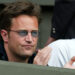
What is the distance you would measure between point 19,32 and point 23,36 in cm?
4

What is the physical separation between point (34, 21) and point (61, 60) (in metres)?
0.34

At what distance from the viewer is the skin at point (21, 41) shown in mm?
2600

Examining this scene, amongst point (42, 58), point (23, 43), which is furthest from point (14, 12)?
point (42, 58)

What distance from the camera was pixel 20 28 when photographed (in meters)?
2.67

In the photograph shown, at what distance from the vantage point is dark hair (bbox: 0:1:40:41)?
2.70 meters

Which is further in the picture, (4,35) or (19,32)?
(4,35)

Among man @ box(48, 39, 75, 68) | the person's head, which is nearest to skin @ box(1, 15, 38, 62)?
the person's head

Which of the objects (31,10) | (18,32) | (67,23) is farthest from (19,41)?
(67,23)

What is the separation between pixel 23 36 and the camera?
2.63 m

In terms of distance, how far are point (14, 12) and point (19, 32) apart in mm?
150

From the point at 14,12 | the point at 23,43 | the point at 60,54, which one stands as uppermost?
the point at 14,12

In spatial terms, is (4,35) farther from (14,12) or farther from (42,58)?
(42,58)

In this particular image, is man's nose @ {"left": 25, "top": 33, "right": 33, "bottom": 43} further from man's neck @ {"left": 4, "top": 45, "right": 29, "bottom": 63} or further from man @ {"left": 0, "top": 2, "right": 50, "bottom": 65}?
man's neck @ {"left": 4, "top": 45, "right": 29, "bottom": 63}

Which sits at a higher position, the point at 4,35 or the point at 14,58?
the point at 4,35
